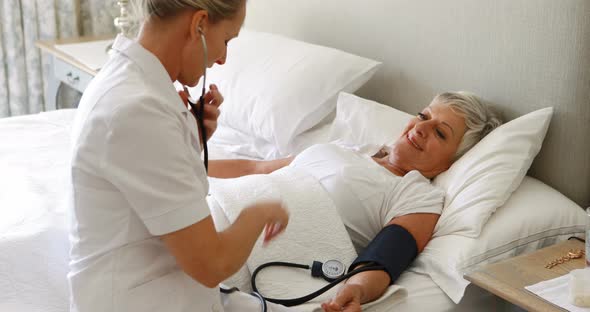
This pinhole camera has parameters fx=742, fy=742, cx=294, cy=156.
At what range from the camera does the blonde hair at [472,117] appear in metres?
1.83

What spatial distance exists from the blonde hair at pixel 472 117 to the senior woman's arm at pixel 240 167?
1.52ft

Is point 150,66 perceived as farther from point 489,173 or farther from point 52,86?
point 52,86

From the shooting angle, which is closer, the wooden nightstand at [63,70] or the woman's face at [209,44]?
the woman's face at [209,44]

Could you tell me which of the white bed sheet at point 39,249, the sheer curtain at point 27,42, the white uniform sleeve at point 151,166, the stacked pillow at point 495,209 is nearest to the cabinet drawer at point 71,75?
the sheer curtain at point 27,42

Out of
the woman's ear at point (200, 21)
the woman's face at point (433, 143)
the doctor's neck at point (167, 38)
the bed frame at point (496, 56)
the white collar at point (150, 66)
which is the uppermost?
the woman's ear at point (200, 21)

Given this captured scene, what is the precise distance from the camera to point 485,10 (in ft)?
6.24

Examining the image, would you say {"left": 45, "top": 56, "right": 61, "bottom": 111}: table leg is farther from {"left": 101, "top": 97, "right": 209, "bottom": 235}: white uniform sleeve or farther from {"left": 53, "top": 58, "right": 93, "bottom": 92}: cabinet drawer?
{"left": 101, "top": 97, "right": 209, "bottom": 235}: white uniform sleeve

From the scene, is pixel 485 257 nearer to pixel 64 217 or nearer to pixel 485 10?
A: pixel 485 10

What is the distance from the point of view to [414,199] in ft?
5.57

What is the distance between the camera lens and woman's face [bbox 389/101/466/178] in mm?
1823

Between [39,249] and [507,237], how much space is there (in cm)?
99

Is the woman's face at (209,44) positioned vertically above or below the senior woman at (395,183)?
above

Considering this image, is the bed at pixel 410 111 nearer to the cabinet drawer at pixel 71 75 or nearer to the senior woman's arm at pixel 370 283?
the senior woman's arm at pixel 370 283

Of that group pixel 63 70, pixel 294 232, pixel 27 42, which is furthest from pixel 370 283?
pixel 27 42
